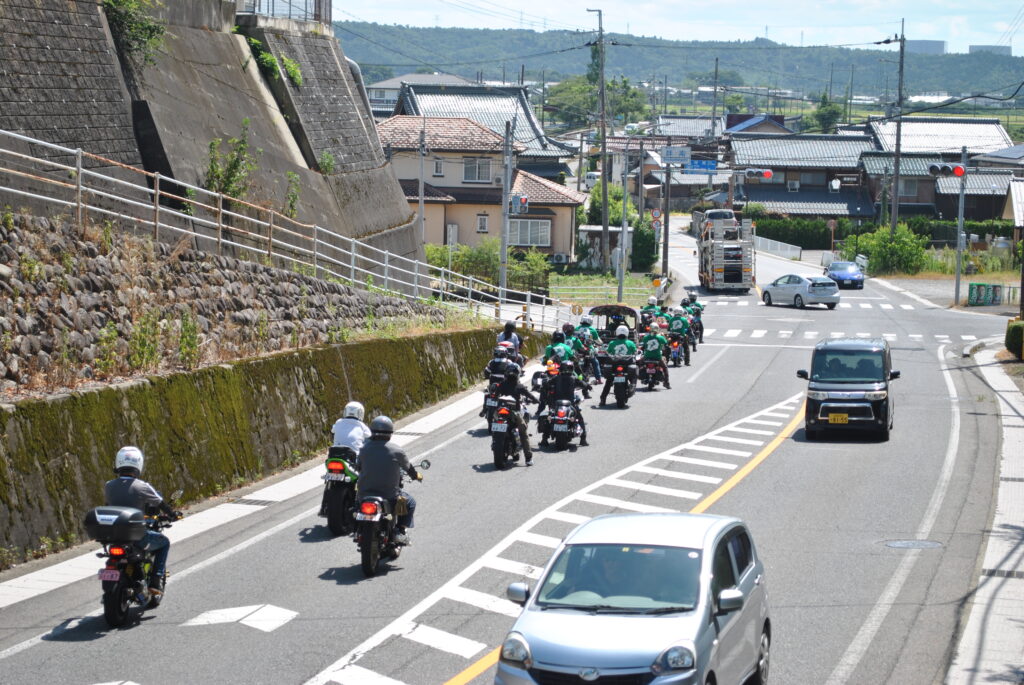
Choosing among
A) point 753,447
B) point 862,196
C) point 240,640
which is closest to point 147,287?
point 240,640

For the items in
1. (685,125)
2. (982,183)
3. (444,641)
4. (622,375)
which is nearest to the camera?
(444,641)

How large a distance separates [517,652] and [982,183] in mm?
104318

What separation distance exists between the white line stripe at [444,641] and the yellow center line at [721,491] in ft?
0.68

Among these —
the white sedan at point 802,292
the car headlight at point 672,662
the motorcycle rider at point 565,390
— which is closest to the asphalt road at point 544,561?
the motorcycle rider at point 565,390

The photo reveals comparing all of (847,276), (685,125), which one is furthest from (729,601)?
(685,125)

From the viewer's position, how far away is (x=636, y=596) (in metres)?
9.61

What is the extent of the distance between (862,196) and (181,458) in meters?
101

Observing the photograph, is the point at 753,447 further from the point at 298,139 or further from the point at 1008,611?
the point at 298,139

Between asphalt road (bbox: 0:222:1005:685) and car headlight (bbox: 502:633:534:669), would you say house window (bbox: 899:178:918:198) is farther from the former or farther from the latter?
car headlight (bbox: 502:633:534:669)

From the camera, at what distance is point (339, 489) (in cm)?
1659

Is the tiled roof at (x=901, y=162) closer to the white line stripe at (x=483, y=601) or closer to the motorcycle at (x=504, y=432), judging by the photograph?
the motorcycle at (x=504, y=432)

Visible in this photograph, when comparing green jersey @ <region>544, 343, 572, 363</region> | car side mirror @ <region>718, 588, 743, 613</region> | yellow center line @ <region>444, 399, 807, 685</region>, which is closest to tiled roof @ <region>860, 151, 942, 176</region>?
yellow center line @ <region>444, 399, 807, 685</region>

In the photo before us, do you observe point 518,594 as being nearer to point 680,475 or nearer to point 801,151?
point 680,475

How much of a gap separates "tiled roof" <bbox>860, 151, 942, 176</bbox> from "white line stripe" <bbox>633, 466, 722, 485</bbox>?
89.1 m
